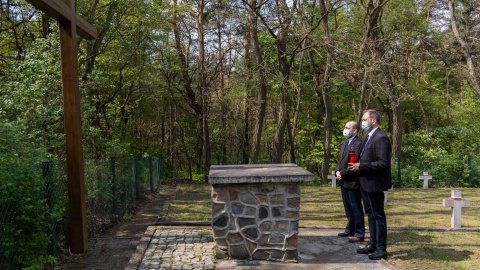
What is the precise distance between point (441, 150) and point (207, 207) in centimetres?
1391

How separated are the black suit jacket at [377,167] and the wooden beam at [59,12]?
4.43 metres

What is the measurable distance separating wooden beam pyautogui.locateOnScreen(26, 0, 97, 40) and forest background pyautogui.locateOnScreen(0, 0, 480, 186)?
1676 mm

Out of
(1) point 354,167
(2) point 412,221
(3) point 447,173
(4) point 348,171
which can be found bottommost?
(3) point 447,173

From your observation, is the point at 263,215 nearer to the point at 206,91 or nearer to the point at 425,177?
the point at 425,177

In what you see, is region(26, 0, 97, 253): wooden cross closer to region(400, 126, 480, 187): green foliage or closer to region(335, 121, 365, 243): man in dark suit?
region(335, 121, 365, 243): man in dark suit

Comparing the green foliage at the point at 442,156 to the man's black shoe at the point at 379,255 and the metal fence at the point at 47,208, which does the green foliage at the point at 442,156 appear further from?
the metal fence at the point at 47,208

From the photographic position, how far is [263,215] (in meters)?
5.21

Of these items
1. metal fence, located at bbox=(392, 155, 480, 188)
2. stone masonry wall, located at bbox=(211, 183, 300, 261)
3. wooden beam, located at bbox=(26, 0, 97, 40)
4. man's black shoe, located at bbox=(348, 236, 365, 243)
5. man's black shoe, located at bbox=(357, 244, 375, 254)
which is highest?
wooden beam, located at bbox=(26, 0, 97, 40)

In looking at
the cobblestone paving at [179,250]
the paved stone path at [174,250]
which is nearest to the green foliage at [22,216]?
the paved stone path at [174,250]

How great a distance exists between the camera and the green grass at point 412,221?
213 inches

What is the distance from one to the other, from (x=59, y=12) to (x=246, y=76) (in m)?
14.0

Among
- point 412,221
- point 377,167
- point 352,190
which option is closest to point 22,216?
point 377,167

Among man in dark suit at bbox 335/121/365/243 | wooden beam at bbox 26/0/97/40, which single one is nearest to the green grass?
man in dark suit at bbox 335/121/365/243

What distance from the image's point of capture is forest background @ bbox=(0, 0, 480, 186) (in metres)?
10.4
